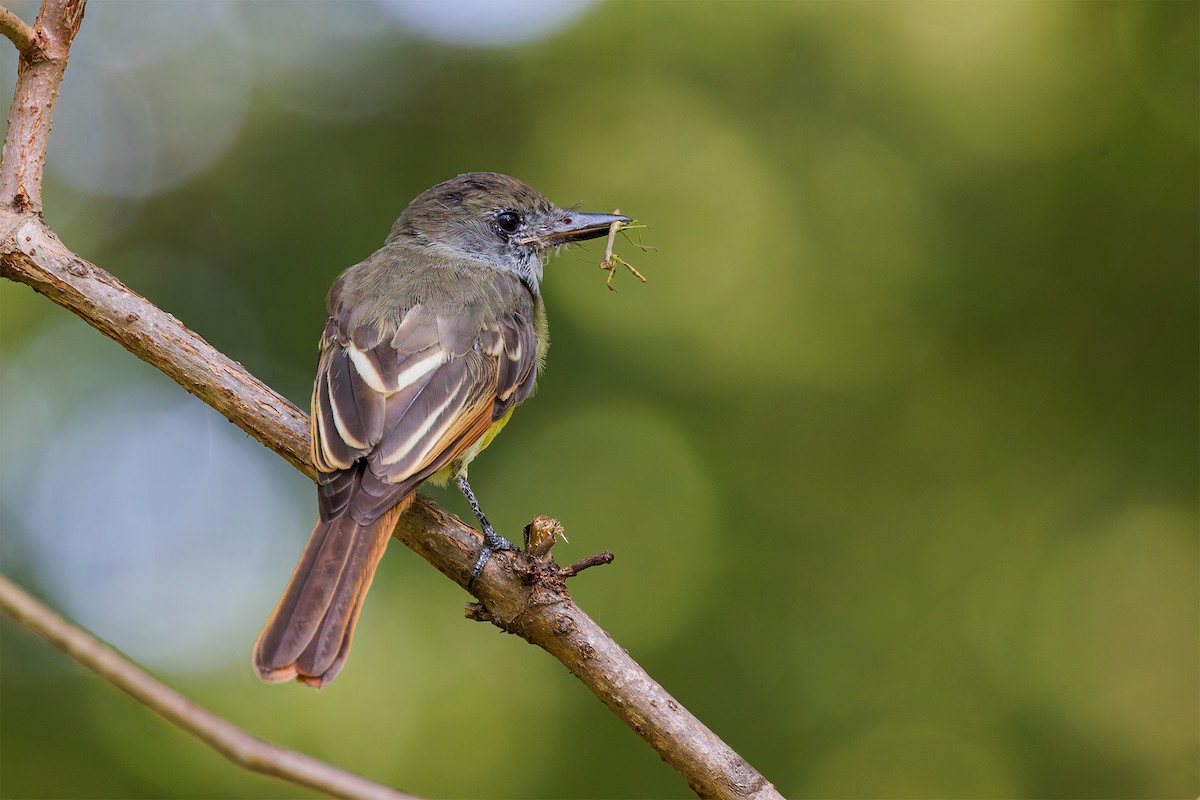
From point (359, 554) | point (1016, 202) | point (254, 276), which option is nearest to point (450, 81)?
point (254, 276)

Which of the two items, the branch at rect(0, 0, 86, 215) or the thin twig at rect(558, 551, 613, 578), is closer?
the thin twig at rect(558, 551, 613, 578)

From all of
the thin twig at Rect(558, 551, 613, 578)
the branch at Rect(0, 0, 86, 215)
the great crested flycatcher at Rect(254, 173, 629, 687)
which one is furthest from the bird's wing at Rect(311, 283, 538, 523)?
the branch at Rect(0, 0, 86, 215)

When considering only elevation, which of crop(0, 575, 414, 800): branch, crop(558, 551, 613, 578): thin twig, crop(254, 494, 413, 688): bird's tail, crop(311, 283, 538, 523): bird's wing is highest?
crop(311, 283, 538, 523): bird's wing

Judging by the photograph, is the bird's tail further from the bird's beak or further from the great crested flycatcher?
the bird's beak

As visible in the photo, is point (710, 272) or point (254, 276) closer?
point (254, 276)

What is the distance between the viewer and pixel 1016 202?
6.86 m

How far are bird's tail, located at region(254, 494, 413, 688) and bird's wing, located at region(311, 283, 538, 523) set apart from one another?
0.21 feet

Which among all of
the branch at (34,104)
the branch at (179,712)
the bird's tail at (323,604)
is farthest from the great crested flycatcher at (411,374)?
the branch at (179,712)

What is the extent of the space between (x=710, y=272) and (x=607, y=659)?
4.47 m

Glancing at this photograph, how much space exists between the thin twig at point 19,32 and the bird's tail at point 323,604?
1.78 metres

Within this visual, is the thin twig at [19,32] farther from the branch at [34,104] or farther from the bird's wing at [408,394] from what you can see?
the bird's wing at [408,394]

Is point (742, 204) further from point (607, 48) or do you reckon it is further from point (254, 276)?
point (254, 276)

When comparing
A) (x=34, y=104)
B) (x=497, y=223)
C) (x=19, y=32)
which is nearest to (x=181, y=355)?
(x=34, y=104)

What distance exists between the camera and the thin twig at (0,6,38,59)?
3367 millimetres
